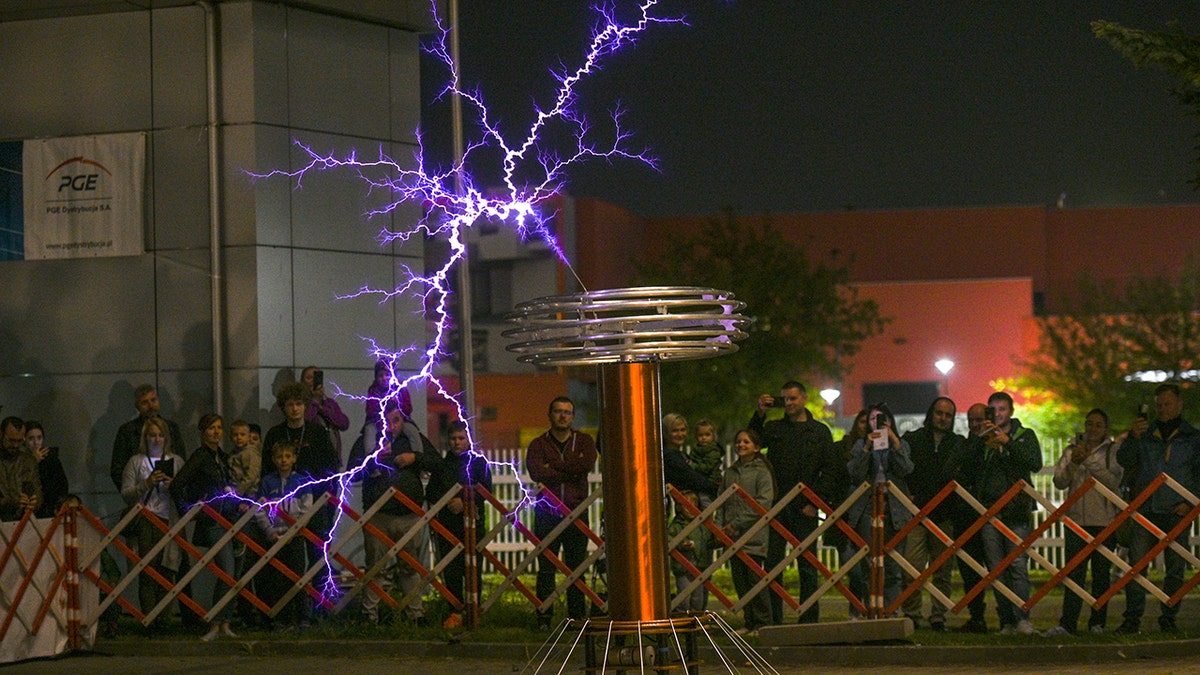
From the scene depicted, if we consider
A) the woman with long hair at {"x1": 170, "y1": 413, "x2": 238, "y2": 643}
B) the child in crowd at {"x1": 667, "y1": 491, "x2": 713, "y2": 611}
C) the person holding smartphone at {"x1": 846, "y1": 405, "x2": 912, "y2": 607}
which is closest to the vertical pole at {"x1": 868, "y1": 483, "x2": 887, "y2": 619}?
the person holding smartphone at {"x1": 846, "y1": 405, "x2": 912, "y2": 607}

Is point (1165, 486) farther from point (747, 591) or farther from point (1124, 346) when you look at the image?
point (1124, 346)

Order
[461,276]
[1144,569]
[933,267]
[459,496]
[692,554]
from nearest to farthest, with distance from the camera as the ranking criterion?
[1144,569] < [692,554] < [459,496] < [461,276] < [933,267]

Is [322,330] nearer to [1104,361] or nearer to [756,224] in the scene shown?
[1104,361]

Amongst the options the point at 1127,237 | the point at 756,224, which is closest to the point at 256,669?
the point at 756,224

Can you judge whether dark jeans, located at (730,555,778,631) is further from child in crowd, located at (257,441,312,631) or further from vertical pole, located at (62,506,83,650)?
vertical pole, located at (62,506,83,650)

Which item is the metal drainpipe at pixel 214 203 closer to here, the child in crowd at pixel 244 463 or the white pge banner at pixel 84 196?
the white pge banner at pixel 84 196

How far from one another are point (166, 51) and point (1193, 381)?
79.6ft

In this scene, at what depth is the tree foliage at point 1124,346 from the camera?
126ft

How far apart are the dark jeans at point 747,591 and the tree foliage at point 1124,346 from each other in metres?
26.9

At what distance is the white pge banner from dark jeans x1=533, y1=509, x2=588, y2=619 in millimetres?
5435

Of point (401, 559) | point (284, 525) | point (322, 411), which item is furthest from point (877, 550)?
point (322, 411)

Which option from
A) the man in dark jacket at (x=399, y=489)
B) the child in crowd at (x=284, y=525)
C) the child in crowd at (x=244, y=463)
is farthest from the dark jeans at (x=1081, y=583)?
the child in crowd at (x=244, y=463)

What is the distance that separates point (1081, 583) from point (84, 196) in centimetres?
994

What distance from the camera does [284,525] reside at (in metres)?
12.8
